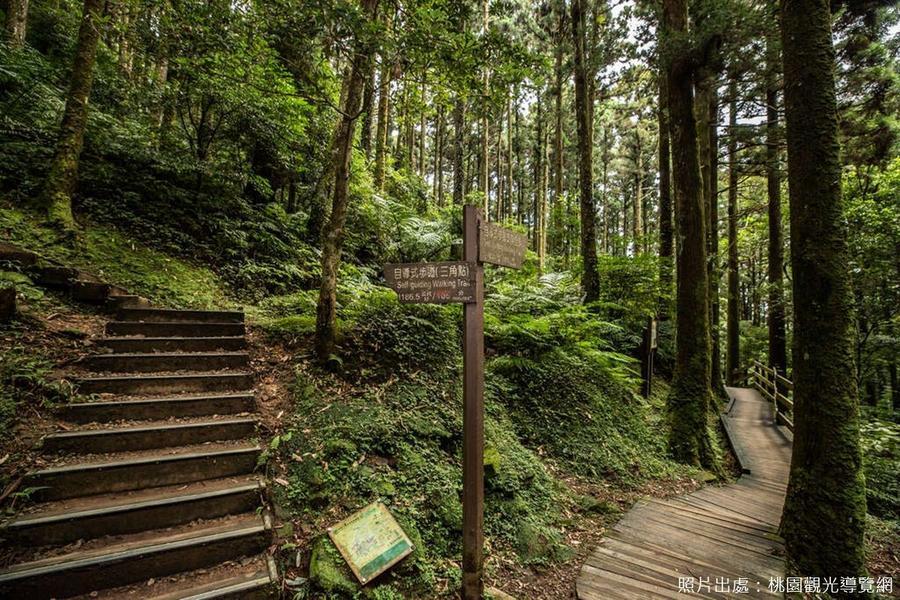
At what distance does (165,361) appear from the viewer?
4449 millimetres

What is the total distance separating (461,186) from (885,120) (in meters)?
12.1

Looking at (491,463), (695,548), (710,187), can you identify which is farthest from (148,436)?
(710,187)

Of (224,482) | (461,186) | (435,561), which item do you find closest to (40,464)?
(224,482)

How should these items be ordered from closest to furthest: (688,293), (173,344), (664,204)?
(173,344)
(688,293)
(664,204)

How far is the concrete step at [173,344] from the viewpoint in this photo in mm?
4445

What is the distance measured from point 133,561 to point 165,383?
206 cm

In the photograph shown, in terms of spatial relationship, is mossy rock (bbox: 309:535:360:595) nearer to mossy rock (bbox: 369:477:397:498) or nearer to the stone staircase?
the stone staircase

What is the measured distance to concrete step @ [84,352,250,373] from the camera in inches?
164

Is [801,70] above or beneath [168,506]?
above

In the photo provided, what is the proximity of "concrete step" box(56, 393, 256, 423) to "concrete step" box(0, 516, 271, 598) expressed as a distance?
4.50 ft

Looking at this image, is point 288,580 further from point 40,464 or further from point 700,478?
point 700,478

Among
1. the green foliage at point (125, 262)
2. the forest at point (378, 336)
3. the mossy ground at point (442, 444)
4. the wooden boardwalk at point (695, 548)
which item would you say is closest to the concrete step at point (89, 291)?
the forest at point (378, 336)

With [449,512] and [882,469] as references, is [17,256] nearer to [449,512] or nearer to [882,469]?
[449,512]

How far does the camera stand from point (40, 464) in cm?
301
